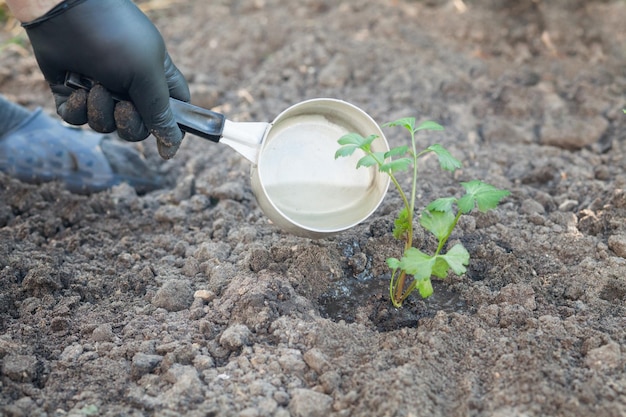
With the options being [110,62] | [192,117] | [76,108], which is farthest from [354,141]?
[76,108]

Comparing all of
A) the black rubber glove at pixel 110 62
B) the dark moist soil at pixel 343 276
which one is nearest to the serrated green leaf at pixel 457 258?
the dark moist soil at pixel 343 276

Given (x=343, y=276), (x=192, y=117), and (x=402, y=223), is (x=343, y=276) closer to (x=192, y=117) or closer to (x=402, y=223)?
(x=402, y=223)

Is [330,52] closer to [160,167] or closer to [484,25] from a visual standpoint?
[484,25]

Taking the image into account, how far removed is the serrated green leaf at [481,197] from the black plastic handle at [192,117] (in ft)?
2.45

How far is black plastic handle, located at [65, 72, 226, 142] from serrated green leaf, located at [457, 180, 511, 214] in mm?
748

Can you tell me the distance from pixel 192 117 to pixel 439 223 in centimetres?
81

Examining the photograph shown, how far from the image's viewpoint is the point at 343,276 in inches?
88.9

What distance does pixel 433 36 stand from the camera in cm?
385

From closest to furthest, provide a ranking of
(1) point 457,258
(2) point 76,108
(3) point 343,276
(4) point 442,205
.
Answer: (1) point 457,258
(4) point 442,205
(2) point 76,108
(3) point 343,276

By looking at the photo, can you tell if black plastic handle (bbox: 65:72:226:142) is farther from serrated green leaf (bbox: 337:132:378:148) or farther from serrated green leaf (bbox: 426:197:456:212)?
serrated green leaf (bbox: 426:197:456:212)

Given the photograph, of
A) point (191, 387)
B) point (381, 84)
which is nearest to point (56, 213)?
point (191, 387)

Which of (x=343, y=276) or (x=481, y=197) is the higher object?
(x=481, y=197)

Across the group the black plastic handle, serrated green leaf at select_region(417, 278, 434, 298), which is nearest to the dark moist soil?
serrated green leaf at select_region(417, 278, 434, 298)

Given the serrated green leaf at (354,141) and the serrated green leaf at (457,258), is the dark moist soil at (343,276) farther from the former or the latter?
the serrated green leaf at (354,141)
